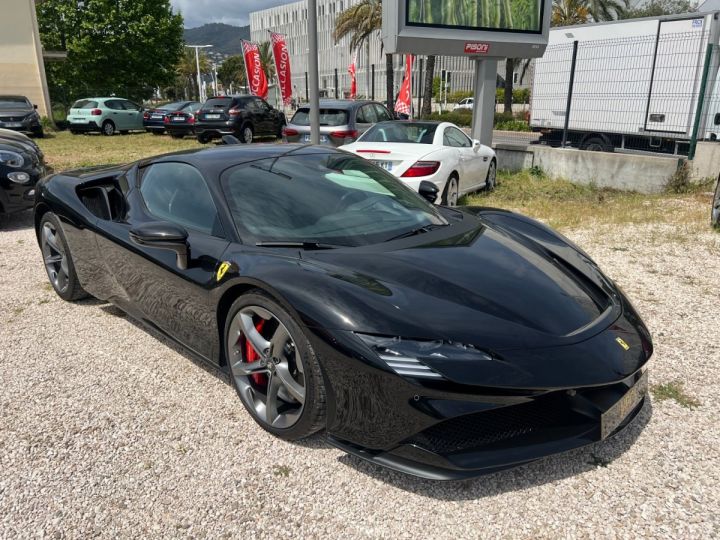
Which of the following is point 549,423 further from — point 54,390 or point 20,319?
point 20,319

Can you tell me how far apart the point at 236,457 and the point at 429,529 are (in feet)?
3.05

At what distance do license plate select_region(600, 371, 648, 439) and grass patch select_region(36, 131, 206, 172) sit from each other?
1148 cm

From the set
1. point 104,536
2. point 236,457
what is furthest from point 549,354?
point 104,536

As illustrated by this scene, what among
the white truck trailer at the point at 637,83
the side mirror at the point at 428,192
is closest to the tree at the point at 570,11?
the white truck trailer at the point at 637,83

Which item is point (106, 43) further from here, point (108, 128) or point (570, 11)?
point (570, 11)

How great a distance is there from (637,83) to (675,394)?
462 inches

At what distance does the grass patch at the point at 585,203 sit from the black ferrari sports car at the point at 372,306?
13.7 feet

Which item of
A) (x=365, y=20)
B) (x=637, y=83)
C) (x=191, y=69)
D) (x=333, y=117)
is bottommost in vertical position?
(x=333, y=117)

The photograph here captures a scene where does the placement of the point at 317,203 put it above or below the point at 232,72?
below

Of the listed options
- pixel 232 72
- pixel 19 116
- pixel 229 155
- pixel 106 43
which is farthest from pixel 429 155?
pixel 232 72

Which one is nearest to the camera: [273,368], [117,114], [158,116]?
[273,368]

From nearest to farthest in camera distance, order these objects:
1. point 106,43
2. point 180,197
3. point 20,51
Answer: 1. point 180,197
2. point 20,51
3. point 106,43

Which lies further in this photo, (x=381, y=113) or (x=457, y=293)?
(x=381, y=113)

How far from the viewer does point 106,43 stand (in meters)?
30.6
